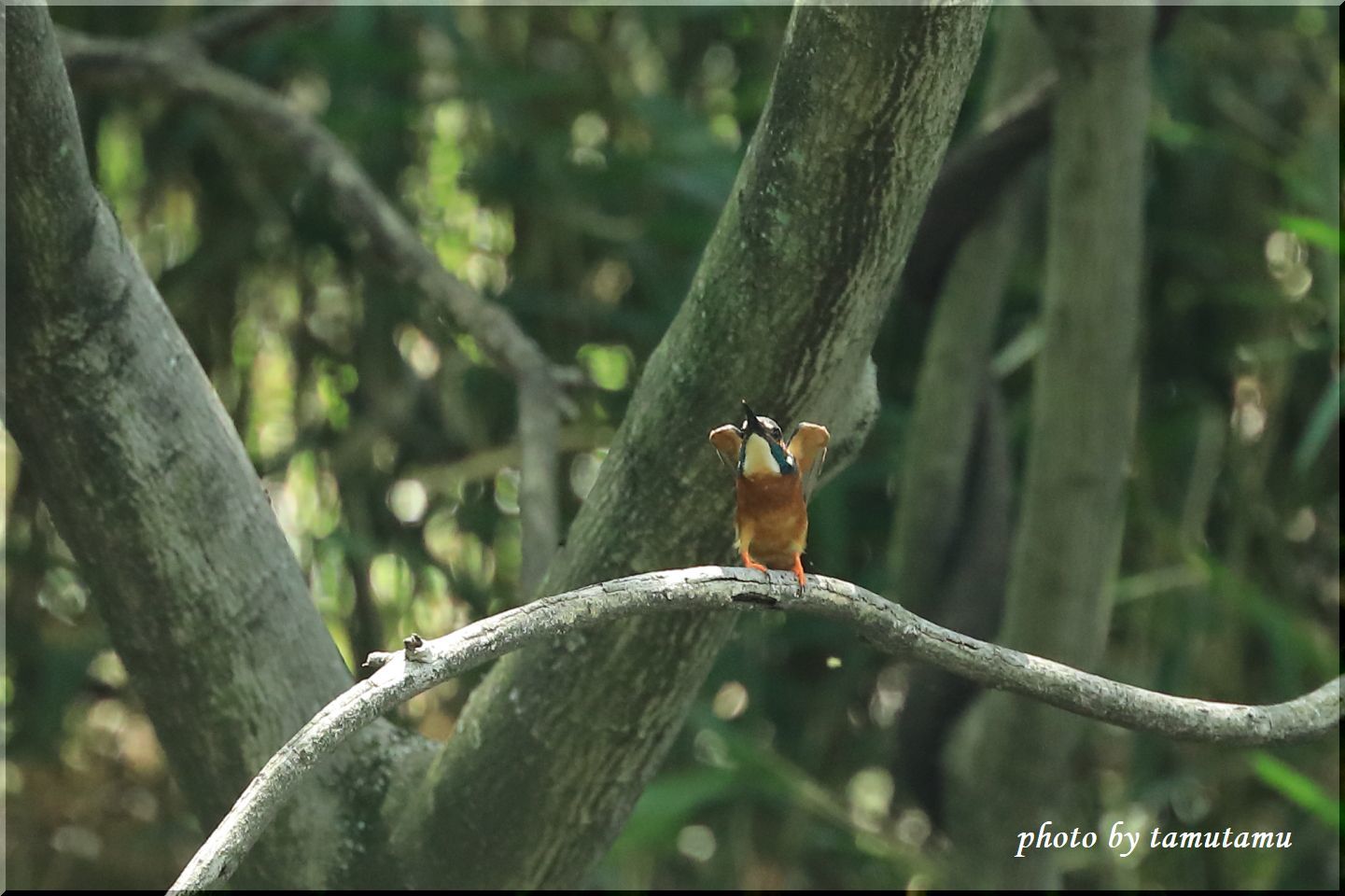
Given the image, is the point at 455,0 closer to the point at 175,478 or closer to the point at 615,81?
the point at 615,81

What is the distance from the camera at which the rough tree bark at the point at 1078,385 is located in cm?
188

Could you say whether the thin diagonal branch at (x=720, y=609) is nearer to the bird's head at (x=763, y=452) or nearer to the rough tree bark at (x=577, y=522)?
the bird's head at (x=763, y=452)

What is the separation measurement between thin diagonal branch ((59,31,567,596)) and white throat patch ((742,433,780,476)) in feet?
2.02

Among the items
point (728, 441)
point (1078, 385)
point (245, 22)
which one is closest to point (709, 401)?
point (728, 441)

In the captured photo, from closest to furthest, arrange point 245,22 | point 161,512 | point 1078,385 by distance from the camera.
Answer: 1. point 161,512
2. point 1078,385
3. point 245,22

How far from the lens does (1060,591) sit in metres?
2.04

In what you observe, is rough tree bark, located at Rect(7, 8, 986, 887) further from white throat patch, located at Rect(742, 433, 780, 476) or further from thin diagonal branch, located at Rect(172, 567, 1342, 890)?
thin diagonal branch, located at Rect(172, 567, 1342, 890)

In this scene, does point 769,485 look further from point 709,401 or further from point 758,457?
point 709,401

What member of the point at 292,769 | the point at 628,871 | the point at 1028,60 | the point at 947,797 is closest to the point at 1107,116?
the point at 1028,60

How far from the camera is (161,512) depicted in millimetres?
1396

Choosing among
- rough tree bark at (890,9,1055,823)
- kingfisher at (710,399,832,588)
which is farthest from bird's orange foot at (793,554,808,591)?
rough tree bark at (890,9,1055,823)

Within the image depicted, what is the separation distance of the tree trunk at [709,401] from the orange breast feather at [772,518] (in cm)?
12

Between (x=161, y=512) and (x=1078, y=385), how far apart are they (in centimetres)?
124

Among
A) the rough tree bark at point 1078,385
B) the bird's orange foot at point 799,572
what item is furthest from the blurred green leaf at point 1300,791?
the bird's orange foot at point 799,572
